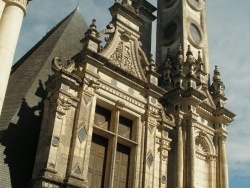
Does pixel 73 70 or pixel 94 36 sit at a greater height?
pixel 94 36

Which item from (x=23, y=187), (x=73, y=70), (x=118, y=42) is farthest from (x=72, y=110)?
(x=118, y=42)

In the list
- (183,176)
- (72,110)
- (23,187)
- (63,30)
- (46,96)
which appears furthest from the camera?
(63,30)

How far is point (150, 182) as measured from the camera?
15078mm

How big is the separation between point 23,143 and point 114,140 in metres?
3.11

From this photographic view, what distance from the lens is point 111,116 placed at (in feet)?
51.6

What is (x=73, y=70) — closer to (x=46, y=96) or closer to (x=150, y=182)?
(x=46, y=96)

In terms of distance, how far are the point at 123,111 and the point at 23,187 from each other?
15.3 feet

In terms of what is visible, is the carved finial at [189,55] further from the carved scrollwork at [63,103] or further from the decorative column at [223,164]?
the carved scrollwork at [63,103]

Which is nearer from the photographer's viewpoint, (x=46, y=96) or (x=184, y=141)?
(x=46, y=96)

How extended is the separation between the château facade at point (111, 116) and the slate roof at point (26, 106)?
0.13 ft

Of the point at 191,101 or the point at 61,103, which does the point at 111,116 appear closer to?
the point at 61,103

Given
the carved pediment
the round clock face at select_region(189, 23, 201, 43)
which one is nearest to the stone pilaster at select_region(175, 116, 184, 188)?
the carved pediment

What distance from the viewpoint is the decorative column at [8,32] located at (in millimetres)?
10164

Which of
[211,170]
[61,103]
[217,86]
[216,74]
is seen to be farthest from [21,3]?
[216,74]
